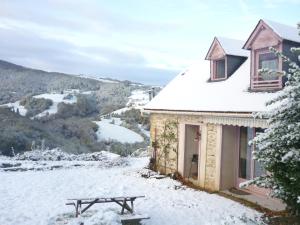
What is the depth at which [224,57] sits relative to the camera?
49.4ft

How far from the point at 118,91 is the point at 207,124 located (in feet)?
185

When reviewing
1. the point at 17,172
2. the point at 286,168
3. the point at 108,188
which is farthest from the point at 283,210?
the point at 17,172

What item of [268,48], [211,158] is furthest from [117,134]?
[268,48]

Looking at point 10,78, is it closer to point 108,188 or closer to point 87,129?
point 87,129

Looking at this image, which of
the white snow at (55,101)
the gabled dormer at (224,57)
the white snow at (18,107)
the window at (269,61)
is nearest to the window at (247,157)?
the window at (269,61)

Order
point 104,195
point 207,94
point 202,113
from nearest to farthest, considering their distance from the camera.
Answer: point 104,195 < point 202,113 < point 207,94

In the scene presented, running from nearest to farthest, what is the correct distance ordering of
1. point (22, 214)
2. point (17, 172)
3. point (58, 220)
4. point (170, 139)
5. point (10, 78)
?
point (58, 220) < point (22, 214) < point (170, 139) < point (17, 172) < point (10, 78)

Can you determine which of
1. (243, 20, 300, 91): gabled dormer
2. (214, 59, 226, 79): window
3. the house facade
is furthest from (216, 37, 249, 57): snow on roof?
(243, 20, 300, 91): gabled dormer

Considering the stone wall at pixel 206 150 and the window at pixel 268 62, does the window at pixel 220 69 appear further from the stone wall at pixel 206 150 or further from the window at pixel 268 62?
the window at pixel 268 62

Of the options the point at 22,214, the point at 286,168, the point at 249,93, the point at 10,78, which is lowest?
the point at 22,214

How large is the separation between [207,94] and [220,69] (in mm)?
1517

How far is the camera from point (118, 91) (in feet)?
228

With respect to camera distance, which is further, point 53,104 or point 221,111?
point 53,104

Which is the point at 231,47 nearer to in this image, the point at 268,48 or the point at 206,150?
the point at 268,48
